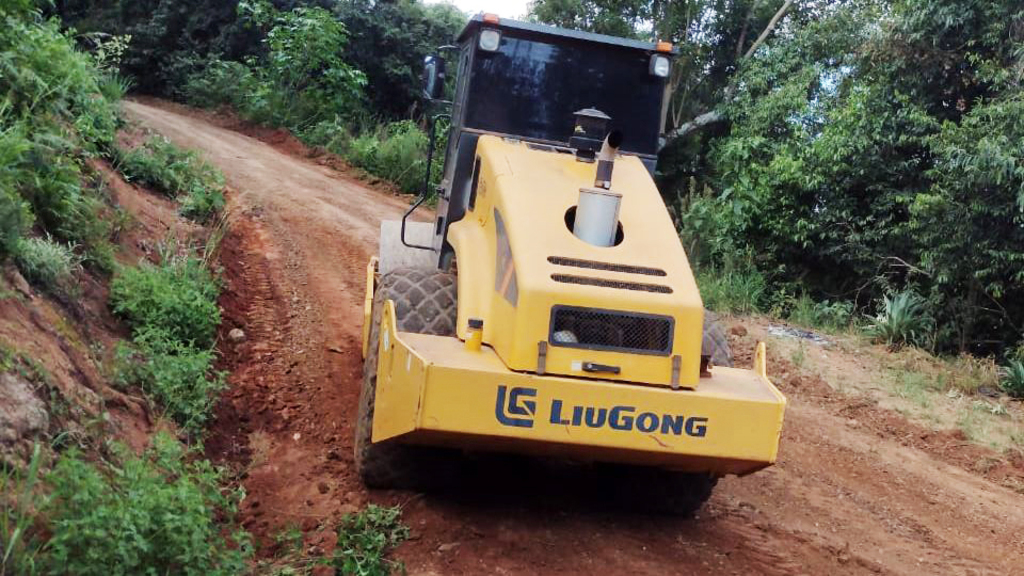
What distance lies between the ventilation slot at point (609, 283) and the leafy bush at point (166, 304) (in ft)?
9.54

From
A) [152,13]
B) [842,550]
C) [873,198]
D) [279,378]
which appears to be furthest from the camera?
[152,13]

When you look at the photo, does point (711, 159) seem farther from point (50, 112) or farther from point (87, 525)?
point (87, 525)

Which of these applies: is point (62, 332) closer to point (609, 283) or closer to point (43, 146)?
point (43, 146)

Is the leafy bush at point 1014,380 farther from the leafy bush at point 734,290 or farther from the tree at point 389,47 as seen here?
the tree at point 389,47

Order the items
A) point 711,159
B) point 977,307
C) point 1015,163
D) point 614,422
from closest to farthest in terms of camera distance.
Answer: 1. point 614,422
2. point 1015,163
3. point 977,307
4. point 711,159

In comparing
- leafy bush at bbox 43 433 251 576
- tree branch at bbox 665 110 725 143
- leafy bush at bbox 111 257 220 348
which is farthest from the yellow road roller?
tree branch at bbox 665 110 725 143

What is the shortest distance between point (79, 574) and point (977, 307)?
32.3 feet

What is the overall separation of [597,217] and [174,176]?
259 inches

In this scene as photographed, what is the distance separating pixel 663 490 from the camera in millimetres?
5379

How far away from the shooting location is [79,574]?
333cm

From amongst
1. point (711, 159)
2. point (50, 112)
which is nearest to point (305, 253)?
point (50, 112)

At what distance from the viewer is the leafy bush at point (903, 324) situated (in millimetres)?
10852

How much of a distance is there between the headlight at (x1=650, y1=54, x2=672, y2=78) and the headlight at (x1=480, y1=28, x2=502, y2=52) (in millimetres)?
925

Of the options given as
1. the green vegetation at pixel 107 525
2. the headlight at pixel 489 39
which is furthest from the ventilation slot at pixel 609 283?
the headlight at pixel 489 39
